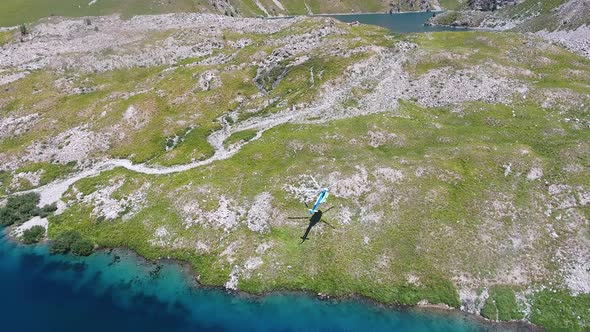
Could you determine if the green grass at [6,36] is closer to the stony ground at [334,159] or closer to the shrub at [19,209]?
the stony ground at [334,159]

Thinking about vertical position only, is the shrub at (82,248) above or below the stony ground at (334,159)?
below

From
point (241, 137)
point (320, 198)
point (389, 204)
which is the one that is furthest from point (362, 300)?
point (241, 137)

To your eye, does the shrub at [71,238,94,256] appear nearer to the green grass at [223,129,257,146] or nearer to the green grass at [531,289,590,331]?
the green grass at [223,129,257,146]

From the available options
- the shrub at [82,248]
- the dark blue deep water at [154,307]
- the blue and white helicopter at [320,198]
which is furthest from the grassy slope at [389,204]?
the blue and white helicopter at [320,198]

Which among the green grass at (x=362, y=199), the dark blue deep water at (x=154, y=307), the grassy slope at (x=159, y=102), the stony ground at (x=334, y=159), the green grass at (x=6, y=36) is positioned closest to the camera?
the dark blue deep water at (x=154, y=307)

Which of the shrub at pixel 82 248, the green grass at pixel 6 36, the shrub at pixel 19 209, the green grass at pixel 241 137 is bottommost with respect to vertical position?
the shrub at pixel 82 248

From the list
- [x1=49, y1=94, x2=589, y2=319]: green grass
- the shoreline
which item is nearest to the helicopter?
[x1=49, y1=94, x2=589, y2=319]: green grass

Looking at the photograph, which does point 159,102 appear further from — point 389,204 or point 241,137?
point 389,204

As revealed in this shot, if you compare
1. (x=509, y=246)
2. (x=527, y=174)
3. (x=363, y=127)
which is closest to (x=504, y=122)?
(x=527, y=174)
